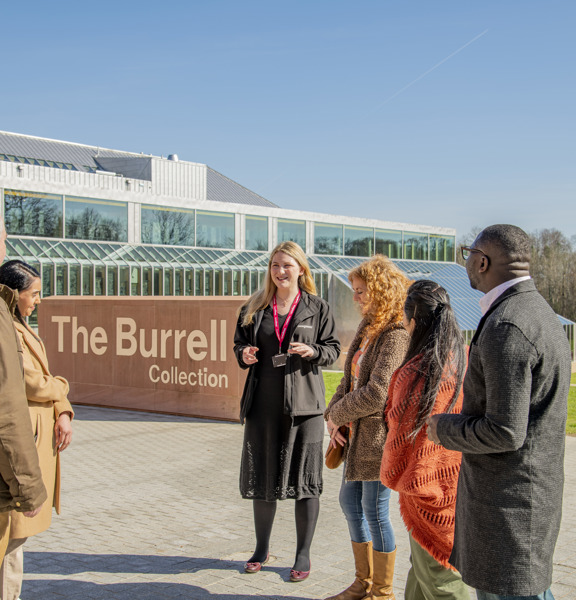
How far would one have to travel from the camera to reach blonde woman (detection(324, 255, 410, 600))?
3.97 meters

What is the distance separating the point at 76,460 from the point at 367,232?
3495cm

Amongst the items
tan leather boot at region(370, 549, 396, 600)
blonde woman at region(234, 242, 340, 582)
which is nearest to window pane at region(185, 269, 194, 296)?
blonde woman at region(234, 242, 340, 582)

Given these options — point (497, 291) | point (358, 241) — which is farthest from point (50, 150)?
point (497, 291)

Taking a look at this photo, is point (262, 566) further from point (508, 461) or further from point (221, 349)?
point (221, 349)

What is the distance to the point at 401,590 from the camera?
14.2 feet

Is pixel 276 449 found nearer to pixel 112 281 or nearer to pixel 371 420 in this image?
pixel 371 420

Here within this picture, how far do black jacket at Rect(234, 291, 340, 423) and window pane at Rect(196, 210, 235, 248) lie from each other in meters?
29.4

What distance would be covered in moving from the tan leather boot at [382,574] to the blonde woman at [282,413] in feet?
2.02

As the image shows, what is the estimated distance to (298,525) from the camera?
467 cm

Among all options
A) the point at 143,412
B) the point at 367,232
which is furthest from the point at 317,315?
the point at 367,232

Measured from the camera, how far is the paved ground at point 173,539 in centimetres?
441

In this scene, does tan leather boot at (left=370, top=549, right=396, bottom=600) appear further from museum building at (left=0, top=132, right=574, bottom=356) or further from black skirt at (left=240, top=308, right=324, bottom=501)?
museum building at (left=0, top=132, right=574, bottom=356)

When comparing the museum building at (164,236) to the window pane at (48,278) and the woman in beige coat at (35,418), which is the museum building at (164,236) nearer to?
the window pane at (48,278)

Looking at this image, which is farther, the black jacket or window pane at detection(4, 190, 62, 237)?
window pane at detection(4, 190, 62, 237)
